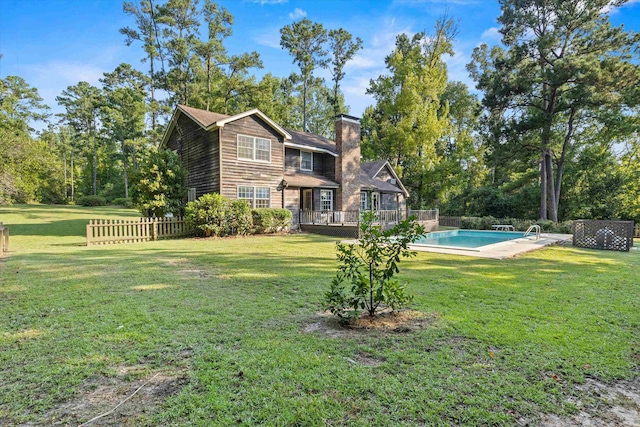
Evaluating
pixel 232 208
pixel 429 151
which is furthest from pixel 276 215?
pixel 429 151

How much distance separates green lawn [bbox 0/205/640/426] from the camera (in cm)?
242

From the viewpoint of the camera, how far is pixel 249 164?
17516 mm

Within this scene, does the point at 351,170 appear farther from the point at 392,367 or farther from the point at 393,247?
the point at 392,367

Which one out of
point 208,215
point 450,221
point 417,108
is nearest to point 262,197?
point 208,215

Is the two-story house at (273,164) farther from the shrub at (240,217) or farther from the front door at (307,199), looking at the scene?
the shrub at (240,217)

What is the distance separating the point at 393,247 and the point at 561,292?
13.8 feet

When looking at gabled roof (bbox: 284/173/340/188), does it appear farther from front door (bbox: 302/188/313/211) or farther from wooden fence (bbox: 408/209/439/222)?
wooden fence (bbox: 408/209/439/222)

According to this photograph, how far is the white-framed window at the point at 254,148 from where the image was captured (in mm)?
17266

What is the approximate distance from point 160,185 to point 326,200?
10095 mm

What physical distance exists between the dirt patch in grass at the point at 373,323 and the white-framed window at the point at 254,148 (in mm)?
14367

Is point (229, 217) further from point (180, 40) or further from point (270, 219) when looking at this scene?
point (180, 40)

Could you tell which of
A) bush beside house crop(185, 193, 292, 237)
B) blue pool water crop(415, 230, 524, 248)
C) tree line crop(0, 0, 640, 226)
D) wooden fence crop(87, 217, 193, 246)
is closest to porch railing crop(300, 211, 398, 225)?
bush beside house crop(185, 193, 292, 237)

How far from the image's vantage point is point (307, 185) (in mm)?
19172

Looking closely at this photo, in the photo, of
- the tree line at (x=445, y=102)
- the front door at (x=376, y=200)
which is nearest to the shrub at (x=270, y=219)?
the tree line at (x=445, y=102)
